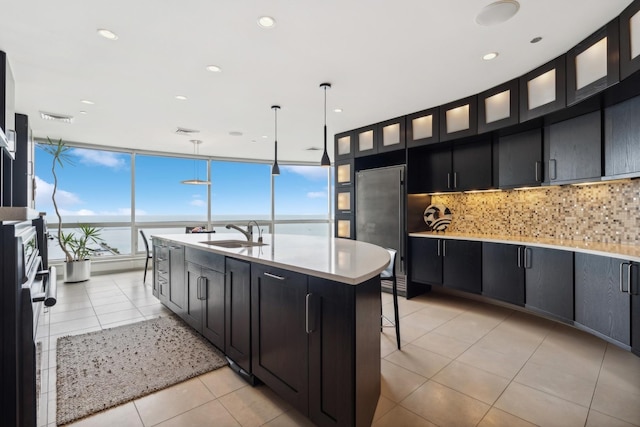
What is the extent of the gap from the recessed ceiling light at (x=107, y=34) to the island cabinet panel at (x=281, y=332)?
6.83ft

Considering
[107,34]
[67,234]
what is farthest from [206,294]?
[67,234]

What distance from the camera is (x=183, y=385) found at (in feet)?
6.75

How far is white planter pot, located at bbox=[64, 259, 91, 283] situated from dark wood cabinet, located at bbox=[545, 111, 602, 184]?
6910 mm

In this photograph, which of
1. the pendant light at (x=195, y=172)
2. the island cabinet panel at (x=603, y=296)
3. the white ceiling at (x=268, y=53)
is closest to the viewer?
the white ceiling at (x=268, y=53)

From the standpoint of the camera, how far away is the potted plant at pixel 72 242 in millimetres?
4816

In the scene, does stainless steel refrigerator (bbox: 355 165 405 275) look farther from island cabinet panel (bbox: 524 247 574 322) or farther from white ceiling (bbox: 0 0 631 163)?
island cabinet panel (bbox: 524 247 574 322)

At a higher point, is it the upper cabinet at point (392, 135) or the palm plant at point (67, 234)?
the upper cabinet at point (392, 135)

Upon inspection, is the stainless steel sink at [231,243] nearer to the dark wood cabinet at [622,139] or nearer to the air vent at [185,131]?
the air vent at [185,131]

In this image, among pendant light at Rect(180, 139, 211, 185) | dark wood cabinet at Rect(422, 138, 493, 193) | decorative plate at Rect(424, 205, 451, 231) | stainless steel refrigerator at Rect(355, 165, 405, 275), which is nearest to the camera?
dark wood cabinet at Rect(422, 138, 493, 193)

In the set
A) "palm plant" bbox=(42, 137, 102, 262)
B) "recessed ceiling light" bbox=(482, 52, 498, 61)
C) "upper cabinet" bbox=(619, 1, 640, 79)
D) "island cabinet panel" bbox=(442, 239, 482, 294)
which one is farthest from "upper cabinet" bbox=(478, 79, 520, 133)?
"palm plant" bbox=(42, 137, 102, 262)

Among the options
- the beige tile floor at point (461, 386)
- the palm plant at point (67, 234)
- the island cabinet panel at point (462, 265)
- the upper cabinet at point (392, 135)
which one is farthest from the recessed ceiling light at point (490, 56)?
the palm plant at point (67, 234)

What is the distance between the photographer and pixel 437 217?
4359 mm

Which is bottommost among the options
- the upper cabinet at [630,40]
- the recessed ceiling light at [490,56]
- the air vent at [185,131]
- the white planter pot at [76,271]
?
the white planter pot at [76,271]

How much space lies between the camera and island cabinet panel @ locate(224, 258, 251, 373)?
2035 millimetres
